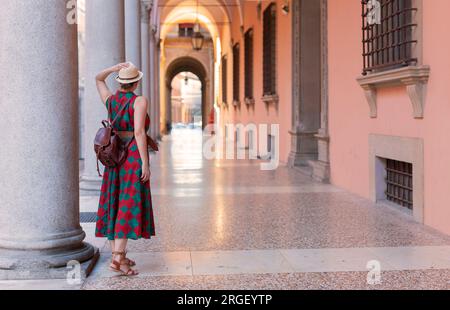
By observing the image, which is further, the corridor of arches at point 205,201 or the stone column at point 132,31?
the stone column at point 132,31

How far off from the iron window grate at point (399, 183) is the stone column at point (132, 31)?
655 cm

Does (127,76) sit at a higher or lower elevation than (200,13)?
lower

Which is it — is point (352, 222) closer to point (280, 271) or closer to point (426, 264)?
point (426, 264)

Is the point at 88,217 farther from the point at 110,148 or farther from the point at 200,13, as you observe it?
the point at 200,13

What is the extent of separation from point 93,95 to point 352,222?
447 cm

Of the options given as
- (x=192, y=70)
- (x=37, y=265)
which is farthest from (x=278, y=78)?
(x=192, y=70)

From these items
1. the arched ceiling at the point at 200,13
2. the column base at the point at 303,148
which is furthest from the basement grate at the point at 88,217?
the arched ceiling at the point at 200,13

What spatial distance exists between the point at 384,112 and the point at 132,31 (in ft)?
24.0

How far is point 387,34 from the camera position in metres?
8.15

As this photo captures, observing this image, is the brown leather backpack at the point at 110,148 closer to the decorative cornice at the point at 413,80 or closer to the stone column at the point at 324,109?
the decorative cornice at the point at 413,80

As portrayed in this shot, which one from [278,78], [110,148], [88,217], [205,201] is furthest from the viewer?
[278,78]

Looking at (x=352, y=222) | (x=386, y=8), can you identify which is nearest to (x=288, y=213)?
(x=352, y=222)

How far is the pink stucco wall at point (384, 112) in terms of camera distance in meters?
6.78

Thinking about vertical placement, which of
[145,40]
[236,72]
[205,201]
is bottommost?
[205,201]
